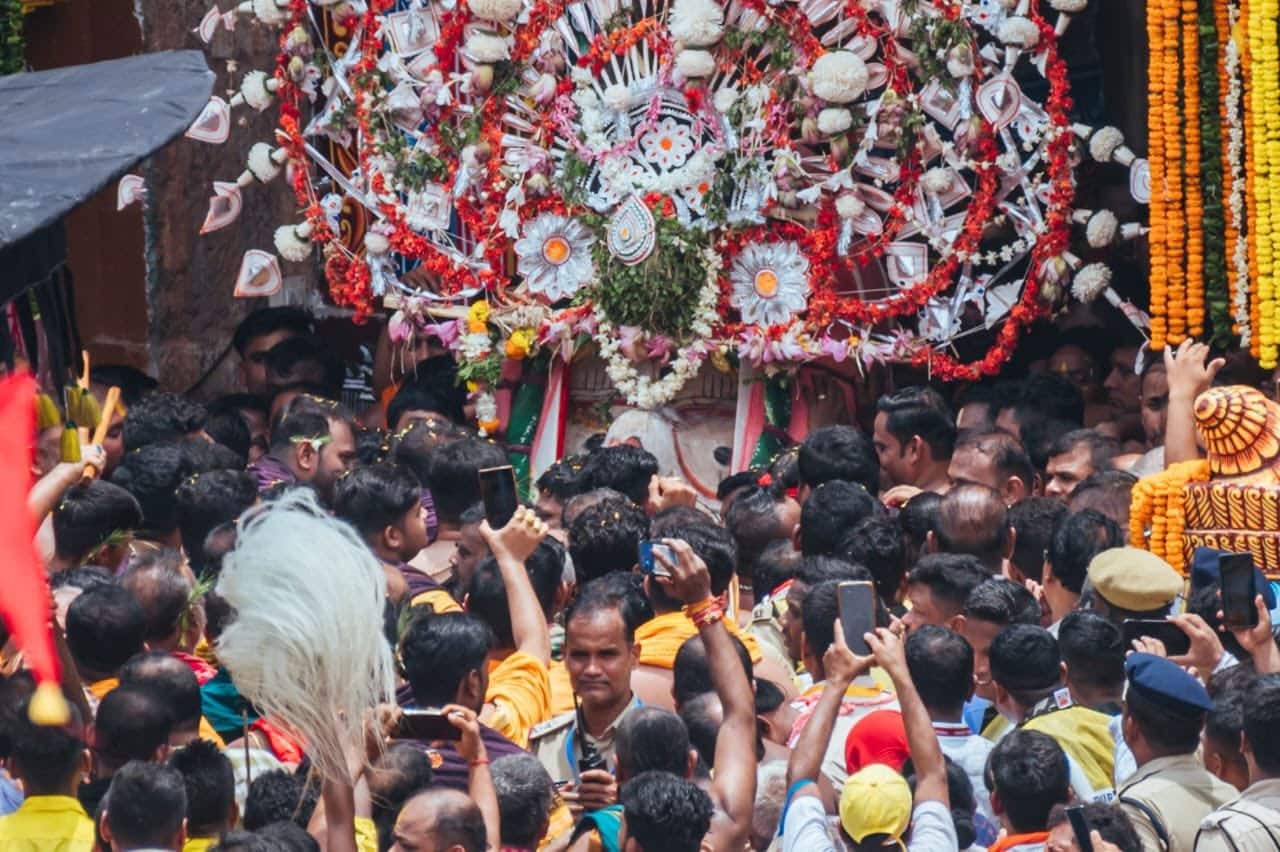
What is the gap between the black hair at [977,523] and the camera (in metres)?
7.50

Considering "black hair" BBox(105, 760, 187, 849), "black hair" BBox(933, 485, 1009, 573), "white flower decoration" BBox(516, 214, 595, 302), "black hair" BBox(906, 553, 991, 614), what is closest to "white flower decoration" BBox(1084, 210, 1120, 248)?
"white flower decoration" BBox(516, 214, 595, 302)

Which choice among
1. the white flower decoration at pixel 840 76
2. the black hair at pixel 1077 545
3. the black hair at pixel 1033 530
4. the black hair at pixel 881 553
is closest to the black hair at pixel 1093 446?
the black hair at pixel 1033 530

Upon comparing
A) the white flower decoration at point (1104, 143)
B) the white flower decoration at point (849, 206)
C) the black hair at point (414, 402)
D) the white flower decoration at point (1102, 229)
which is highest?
the white flower decoration at point (1104, 143)

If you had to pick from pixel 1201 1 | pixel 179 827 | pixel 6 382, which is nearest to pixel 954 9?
pixel 1201 1

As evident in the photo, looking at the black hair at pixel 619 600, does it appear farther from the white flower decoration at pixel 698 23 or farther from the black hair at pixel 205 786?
the white flower decoration at pixel 698 23

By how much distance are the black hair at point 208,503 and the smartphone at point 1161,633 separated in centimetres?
292

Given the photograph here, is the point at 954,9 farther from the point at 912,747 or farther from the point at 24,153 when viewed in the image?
the point at 912,747

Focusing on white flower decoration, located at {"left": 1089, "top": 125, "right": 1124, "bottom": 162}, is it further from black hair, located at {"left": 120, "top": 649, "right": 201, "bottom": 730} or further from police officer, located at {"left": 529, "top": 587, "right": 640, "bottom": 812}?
black hair, located at {"left": 120, "top": 649, "right": 201, "bottom": 730}

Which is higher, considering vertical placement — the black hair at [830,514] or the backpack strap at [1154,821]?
the black hair at [830,514]

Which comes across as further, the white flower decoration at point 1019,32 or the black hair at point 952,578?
the white flower decoration at point 1019,32

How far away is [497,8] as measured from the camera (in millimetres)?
10688

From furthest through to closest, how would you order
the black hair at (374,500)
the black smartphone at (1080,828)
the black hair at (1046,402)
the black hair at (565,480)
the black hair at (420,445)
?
the black hair at (1046,402)
the black hair at (420,445)
the black hair at (565,480)
the black hair at (374,500)
the black smartphone at (1080,828)

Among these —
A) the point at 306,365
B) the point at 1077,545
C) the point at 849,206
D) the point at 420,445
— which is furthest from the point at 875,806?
the point at 306,365

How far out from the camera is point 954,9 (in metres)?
10.2
